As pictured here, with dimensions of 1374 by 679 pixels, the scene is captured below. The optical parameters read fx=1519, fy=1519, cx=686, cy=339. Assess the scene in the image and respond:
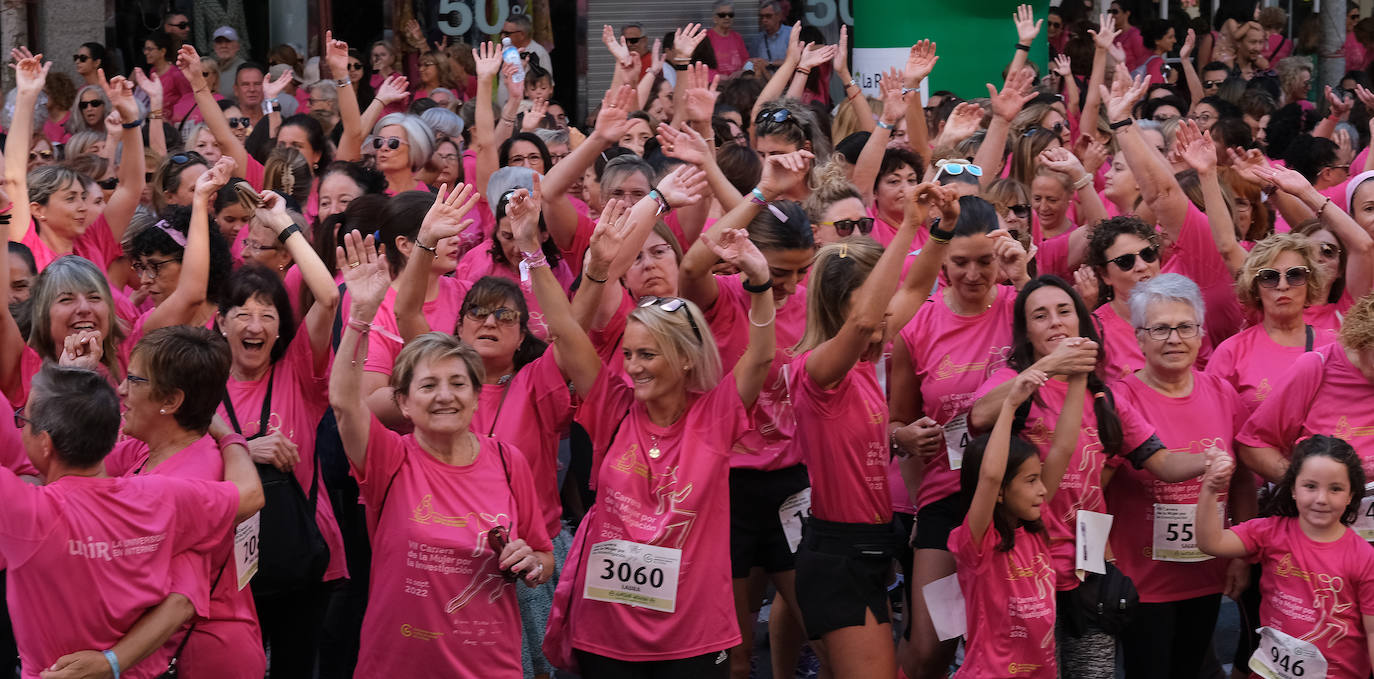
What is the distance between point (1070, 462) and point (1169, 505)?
0.41 metres

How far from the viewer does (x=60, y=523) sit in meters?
3.35

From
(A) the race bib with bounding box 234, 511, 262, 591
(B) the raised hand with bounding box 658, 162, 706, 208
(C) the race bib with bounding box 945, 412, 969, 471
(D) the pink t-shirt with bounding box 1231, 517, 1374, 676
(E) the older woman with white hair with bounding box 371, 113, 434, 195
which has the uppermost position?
(E) the older woman with white hair with bounding box 371, 113, 434, 195

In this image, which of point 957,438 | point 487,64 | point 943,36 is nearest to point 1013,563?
point 957,438

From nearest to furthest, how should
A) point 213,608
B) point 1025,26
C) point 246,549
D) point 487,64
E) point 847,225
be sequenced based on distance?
point 213,608 < point 246,549 < point 847,225 < point 487,64 < point 1025,26

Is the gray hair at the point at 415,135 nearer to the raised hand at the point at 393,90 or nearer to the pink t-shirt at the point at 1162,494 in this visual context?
the raised hand at the point at 393,90

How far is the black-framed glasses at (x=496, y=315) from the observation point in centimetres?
447

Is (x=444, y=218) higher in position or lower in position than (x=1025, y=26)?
lower

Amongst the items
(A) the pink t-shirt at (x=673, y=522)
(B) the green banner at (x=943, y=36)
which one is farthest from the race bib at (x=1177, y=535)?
(B) the green banner at (x=943, y=36)

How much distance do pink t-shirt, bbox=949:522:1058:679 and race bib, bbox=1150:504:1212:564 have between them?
1.54ft

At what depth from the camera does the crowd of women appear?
376cm

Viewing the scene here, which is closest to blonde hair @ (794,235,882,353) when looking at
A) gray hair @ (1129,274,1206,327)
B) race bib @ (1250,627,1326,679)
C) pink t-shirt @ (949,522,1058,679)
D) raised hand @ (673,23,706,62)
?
pink t-shirt @ (949,522,1058,679)

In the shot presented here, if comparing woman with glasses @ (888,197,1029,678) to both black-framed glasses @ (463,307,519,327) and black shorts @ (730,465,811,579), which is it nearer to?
black shorts @ (730,465,811,579)

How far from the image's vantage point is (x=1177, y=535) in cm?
450

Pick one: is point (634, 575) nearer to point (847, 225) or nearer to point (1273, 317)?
point (847, 225)
